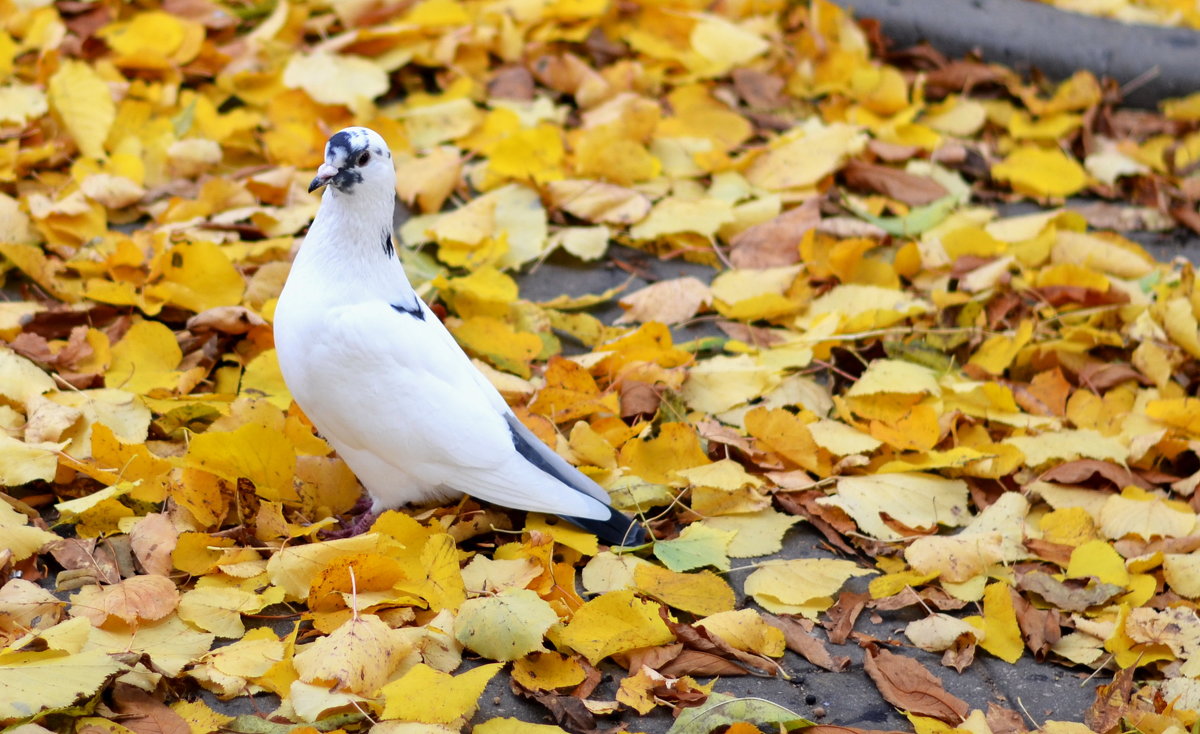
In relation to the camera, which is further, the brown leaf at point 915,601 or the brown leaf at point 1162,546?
the brown leaf at point 1162,546

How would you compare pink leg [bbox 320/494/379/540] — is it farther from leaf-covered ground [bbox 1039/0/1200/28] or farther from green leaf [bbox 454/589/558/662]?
leaf-covered ground [bbox 1039/0/1200/28]

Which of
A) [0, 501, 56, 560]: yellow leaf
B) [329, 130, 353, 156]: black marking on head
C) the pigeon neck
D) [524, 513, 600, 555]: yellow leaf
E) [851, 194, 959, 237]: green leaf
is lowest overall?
[524, 513, 600, 555]: yellow leaf

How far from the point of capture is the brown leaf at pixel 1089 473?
3.12 meters

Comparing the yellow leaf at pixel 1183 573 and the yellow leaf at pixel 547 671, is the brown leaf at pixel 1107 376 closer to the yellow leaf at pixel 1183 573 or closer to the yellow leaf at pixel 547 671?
the yellow leaf at pixel 1183 573

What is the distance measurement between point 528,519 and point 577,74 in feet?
8.14

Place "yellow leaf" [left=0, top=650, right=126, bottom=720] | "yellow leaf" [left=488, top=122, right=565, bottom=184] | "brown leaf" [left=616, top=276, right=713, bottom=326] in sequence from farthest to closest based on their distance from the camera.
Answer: "yellow leaf" [left=488, top=122, right=565, bottom=184] < "brown leaf" [left=616, top=276, right=713, bottom=326] < "yellow leaf" [left=0, top=650, right=126, bottom=720]

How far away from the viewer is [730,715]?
2.29m

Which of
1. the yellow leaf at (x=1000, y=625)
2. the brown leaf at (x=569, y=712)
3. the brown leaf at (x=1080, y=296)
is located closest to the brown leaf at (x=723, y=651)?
the brown leaf at (x=569, y=712)

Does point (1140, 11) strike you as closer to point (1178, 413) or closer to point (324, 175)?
point (1178, 413)

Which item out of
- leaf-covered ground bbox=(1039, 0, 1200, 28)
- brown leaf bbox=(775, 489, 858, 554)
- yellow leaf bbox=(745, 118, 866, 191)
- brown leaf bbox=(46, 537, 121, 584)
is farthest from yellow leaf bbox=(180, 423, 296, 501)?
leaf-covered ground bbox=(1039, 0, 1200, 28)

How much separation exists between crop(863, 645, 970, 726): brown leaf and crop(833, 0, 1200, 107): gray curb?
133 inches

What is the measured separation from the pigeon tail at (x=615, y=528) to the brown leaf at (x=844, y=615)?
0.46m

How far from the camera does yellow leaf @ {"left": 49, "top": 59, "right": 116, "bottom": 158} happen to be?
3951mm

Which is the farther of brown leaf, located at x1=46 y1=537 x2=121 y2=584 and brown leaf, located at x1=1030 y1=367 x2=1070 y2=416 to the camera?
brown leaf, located at x1=1030 y1=367 x2=1070 y2=416
